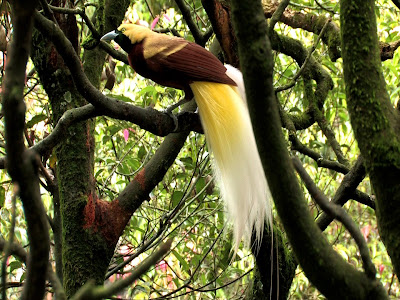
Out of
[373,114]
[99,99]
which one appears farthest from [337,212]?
[99,99]

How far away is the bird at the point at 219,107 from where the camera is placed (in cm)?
195

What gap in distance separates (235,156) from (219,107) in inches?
8.3

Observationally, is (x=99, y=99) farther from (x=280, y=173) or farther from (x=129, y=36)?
(x=129, y=36)

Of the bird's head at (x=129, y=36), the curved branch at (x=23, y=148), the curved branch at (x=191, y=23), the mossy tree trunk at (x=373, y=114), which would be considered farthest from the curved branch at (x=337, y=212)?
the bird's head at (x=129, y=36)

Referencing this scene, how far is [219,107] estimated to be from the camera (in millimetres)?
2139

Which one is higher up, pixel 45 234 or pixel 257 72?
pixel 257 72

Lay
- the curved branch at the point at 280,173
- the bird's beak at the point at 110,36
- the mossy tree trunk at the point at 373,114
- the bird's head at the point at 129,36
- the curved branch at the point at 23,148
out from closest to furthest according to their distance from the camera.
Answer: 1. the curved branch at the point at 23,148
2. the curved branch at the point at 280,173
3. the mossy tree trunk at the point at 373,114
4. the bird's beak at the point at 110,36
5. the bird's head at the point at 129,36

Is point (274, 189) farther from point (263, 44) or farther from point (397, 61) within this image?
point (397, 61)

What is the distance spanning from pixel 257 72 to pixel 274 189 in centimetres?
17

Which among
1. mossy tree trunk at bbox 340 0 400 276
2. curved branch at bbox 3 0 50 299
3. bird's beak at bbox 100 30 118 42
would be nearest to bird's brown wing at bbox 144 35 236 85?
bird's beak at bbox 100 30 118 42

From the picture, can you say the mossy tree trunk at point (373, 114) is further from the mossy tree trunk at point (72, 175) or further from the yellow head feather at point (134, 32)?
the yellow head feather at point (134, 32)

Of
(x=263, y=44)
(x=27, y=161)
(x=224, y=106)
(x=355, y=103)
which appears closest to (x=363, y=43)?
(x=355, y=103)

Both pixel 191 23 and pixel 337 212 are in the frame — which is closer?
pixel 337 212

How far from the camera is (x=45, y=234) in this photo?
1.81 feet
